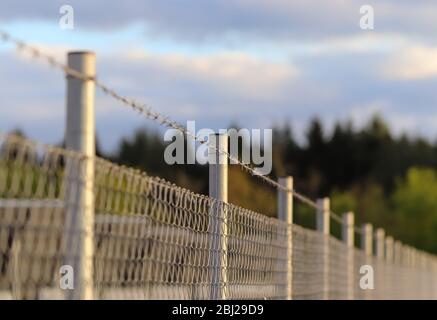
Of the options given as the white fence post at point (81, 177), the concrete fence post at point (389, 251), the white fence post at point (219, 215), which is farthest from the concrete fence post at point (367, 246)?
the white fence post at point (81, 177)

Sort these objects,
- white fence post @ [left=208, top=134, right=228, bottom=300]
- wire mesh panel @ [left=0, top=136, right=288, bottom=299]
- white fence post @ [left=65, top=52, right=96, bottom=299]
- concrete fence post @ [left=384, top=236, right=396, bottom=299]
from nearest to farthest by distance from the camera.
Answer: wire mesh panel @ [left=0, top=136, right=288, bottom=299], white fence post @ [left=65, top=52, right=96, bottom=299], white fence post @ [left=208, top=134, right=228, bottom=300], concrete fence post @ [left=384, top=236, right=396, bottom=299]

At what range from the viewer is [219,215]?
830cm

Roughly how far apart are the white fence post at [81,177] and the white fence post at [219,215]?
8.13ft

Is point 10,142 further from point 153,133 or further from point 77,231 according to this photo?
point 153,133

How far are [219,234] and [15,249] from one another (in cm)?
346

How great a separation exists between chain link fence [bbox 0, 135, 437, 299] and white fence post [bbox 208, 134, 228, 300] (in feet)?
0.04

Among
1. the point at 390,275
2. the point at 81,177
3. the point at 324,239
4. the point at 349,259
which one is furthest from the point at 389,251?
the point at 81,177

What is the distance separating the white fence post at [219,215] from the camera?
807 centimetres

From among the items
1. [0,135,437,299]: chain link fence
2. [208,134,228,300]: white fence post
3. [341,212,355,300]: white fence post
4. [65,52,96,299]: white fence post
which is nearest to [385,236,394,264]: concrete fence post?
[341,212,355,300]: white fence post

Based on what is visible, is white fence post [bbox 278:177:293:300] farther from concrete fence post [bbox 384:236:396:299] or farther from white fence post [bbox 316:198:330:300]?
concrete fence post [bbox 384:236:396:299]

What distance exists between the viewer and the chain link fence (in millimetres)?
4793

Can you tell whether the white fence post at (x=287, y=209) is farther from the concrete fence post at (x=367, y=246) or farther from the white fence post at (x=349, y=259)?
the concrete fence post at (x=367, y=246)

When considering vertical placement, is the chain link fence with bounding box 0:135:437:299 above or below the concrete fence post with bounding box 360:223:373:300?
below
